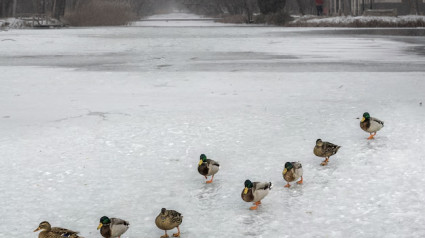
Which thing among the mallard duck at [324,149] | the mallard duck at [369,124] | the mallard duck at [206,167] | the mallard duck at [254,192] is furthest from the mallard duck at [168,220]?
the mallard duck at [369,124]

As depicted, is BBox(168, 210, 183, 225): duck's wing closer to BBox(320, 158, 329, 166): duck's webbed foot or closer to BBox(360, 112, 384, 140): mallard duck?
BBox(320, 158, 329, 166): duck's webbed foot

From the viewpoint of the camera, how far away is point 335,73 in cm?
1270

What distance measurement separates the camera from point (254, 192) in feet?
13.6

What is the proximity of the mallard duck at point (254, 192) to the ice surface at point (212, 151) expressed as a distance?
10 cm

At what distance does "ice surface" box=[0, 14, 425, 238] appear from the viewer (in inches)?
162

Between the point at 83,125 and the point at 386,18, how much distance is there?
114 feet

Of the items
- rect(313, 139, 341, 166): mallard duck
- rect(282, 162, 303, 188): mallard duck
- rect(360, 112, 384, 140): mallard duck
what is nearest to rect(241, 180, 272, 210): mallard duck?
rect(282, 162, 303, 188): mallard duck

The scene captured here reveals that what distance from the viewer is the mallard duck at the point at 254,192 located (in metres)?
4.15

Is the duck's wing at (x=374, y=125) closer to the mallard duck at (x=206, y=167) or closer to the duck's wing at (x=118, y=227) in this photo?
the mallard duck at (x=206, y=167)

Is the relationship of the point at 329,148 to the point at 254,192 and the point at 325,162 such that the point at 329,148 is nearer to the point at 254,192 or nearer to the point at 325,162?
the point at 325,162

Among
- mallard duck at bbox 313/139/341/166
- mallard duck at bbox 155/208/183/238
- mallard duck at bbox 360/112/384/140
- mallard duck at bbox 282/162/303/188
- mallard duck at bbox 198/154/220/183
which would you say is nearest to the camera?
mallard duck at bbox 155/208/183/238

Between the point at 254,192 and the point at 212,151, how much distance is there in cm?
186

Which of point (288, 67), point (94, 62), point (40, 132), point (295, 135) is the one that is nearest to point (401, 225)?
point (295, 135)

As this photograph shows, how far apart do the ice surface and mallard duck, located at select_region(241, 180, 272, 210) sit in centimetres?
10
